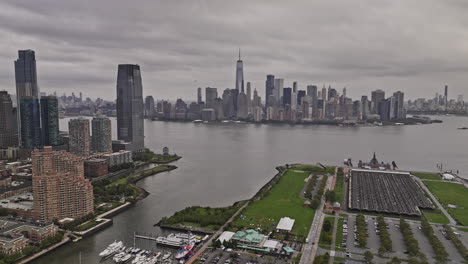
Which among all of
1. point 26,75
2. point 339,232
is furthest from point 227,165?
point 26,75

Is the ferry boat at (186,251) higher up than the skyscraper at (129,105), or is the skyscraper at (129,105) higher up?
the skyscraper at (129,105)

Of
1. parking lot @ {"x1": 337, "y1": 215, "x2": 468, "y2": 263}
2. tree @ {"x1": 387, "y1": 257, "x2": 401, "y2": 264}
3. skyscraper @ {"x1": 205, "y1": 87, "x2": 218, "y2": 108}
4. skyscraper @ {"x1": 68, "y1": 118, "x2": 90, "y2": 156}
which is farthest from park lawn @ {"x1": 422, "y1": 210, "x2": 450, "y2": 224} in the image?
skyscraper @ {"x1": 205, "y1": 87, "x2": 218, "y2": 108}

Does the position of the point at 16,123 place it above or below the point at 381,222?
above

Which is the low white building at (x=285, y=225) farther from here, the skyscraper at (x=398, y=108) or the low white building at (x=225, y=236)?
the skyscraper at (x=398, y=108)

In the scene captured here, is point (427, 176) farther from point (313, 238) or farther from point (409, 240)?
point (313, 238)

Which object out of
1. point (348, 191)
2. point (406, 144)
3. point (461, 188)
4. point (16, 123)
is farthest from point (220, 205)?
point (406, 144)

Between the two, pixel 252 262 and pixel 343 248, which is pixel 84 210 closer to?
pixel 252 262

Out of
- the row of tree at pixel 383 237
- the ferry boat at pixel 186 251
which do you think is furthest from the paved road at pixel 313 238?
the ferry boat at pixel 186 251
